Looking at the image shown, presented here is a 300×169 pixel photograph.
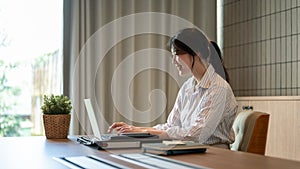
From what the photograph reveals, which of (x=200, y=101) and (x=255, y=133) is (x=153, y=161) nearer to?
(x=255, y=133)

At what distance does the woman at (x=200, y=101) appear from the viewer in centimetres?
200

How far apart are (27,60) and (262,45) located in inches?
80.5

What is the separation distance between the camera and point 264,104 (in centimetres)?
343

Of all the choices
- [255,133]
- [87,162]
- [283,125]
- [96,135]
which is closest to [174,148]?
[87,162]

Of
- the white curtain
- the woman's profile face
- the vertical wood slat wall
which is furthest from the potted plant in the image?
the vertical wood slat wall

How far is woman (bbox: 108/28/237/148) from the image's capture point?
2000 mm

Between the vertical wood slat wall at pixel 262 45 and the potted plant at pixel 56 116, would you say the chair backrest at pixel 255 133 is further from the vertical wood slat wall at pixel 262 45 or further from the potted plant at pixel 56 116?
the vertical wood slat wall at pixel 262 45

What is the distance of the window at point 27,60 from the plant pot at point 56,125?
1.65m

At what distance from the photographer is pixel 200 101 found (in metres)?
2.16

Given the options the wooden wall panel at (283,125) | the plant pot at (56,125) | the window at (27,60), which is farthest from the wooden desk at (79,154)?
the window at (27,60)

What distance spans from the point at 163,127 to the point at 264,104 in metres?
1.39

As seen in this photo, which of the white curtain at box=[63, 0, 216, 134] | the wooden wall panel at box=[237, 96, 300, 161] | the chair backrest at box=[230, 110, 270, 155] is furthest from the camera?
the white curtain at box=[63, 0, 216, 134]

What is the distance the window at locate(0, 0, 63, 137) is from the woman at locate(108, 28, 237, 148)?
65.1 inches

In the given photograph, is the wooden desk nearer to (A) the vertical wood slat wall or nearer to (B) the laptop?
(B) the laptop
